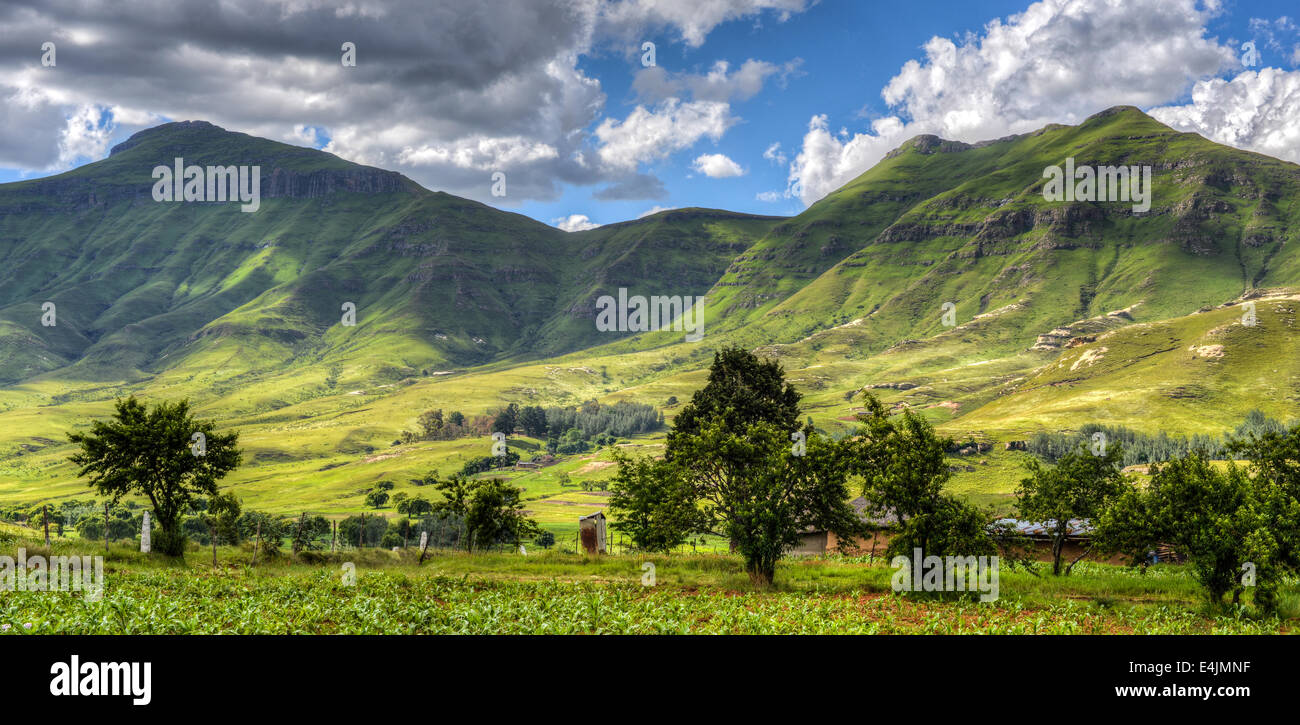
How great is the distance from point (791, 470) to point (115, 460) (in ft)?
132

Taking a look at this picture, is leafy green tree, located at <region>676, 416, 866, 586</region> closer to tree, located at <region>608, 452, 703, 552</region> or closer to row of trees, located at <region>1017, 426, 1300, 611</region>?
tree, located at <region>608, 452, 703, 552</region>

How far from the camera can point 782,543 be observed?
39.9 metres

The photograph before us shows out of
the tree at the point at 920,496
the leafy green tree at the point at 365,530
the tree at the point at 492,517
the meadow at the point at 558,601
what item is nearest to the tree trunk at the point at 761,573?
the meadow at the point at 558,601

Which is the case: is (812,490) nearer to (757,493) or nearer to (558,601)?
(757,493)

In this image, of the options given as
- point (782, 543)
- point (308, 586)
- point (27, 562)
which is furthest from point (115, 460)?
point (782, 543)

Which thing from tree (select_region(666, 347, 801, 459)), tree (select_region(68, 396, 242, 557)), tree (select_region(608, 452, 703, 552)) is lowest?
tree (select_region(608, 452, 703, 552))

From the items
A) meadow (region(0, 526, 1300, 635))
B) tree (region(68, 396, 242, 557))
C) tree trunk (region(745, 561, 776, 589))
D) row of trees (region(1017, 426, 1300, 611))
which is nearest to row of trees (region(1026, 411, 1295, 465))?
meadow (region(0, 526, 1300, 635))

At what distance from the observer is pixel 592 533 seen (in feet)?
188

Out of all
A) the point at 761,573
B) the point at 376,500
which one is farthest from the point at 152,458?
the point at 376,500

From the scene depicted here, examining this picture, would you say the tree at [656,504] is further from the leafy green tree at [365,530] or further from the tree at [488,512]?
the leafy green tree at [365,530]

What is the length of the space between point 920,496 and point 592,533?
91.5 feet

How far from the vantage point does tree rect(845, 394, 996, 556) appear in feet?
116

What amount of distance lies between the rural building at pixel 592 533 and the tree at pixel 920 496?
81.4ft

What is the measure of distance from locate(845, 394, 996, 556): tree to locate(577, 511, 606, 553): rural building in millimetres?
24803
